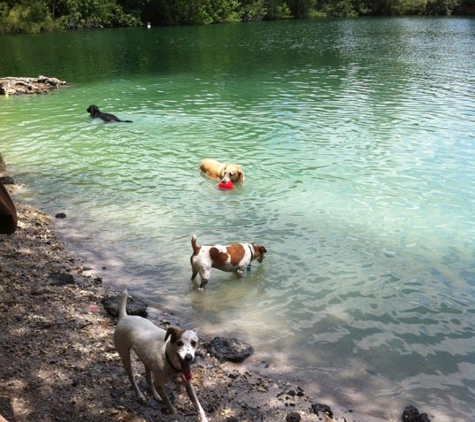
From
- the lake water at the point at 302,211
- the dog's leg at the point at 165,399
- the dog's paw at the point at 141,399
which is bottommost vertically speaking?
the lake water at the point at 302,211

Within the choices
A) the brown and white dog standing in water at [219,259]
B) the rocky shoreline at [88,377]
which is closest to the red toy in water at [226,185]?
the brown and white dog standing in water at [219,259]

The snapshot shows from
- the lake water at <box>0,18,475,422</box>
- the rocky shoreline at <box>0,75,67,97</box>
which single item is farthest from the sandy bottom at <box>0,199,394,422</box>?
the rocky shoreline at <box>0,75,67,97</box>

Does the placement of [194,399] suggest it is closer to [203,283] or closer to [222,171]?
[203,283]

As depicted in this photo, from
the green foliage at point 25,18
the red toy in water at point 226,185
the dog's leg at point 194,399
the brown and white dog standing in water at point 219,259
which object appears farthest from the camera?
the green foliage at point 25,18

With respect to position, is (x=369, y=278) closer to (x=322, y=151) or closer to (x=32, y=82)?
(x=322, y=151)

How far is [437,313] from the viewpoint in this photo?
6.74 m

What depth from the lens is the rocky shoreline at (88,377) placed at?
462 cm

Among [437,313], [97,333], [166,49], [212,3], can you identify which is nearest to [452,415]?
[437,313]

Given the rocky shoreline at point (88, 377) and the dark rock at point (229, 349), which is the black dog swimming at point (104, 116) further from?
the dark rock at point (229, 349)

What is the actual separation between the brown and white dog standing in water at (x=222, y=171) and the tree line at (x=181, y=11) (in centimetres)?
6046

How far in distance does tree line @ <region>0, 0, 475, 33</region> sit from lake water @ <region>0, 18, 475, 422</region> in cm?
4712

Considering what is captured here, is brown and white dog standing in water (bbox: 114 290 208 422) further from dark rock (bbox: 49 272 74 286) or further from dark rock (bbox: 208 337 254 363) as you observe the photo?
dark rock (bbox: 49 272 74 286)

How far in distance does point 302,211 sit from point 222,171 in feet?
7.45

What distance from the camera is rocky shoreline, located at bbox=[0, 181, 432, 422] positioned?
4.62 meters
